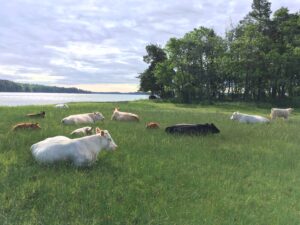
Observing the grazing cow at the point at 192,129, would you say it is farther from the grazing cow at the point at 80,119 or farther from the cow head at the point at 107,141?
the cow head at the point at 107,141

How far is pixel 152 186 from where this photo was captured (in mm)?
8664

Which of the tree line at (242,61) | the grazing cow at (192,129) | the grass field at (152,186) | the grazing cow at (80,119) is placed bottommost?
the grass field at (152,186)

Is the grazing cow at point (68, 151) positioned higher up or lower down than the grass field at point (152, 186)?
higher up

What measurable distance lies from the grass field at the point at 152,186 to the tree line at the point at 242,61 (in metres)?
48.9

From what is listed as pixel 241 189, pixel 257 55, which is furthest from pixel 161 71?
pixel 241 189

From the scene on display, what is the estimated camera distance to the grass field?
7.11 m

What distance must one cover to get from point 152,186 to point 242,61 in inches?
2155

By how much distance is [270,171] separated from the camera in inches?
428

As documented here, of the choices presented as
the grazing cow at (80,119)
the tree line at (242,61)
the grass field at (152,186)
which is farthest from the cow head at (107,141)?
the tree line at (242,61)

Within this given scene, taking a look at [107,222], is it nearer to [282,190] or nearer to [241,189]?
[241,189]

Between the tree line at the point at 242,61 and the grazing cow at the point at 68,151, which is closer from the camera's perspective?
the grazing cow at the point at 68,151

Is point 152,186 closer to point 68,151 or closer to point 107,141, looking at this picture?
point 68,151

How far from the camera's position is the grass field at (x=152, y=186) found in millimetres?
7113

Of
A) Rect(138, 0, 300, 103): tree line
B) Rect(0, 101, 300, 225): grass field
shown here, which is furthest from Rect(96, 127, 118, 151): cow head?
Rect(138, 0, 300, 103): tree line
